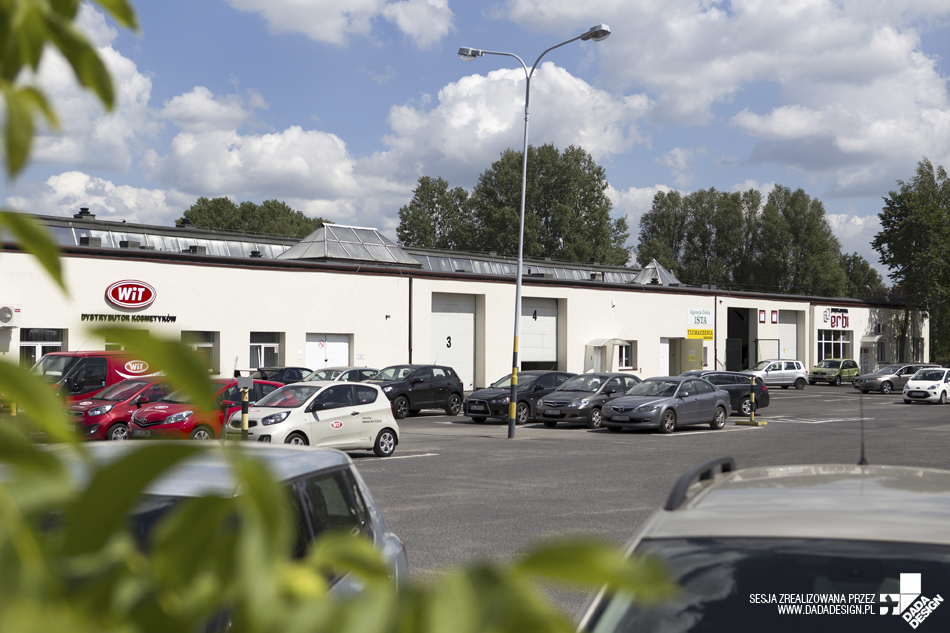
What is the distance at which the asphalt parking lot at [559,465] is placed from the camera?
9.99 meters

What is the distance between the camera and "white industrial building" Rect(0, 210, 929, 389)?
1251 inches

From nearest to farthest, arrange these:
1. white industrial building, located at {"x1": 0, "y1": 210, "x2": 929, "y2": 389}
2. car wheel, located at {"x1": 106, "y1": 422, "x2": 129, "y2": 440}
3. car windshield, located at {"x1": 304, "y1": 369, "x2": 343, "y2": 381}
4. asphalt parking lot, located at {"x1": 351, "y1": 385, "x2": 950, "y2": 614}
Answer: asphalt parking lot, located at {"x1": 351, "y1": 385, "x2": 950, "y2": 614} < car wheel, located at {"x1": 106, "y1": 422, "x2": 129, "y2": 440} < car windshield, located at {"x1": 304, "y1": 369, "x2": 343, "y2": 381} < white industrial building, located at {"x1": 0, "y1": 210, "x2": 929, "y2": 389}

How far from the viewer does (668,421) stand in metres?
23.8

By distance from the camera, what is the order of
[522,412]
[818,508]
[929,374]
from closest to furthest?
[818,508] < [522,412] < [929,374]

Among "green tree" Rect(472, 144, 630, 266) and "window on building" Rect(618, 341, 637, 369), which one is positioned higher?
"green tree" Rect(472, 144, 630, 266)

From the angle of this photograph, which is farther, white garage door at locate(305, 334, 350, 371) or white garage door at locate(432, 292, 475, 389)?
white garage door at locate(432, 292, 475, 389)

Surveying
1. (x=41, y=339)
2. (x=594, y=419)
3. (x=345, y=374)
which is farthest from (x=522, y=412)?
(x=41, y=339)

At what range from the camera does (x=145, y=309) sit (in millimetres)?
31125

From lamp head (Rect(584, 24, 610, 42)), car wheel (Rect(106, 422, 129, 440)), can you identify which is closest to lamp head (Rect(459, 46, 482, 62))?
lamp head (Rect(584, 24, 610, 42))

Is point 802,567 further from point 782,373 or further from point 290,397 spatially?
point 782,373

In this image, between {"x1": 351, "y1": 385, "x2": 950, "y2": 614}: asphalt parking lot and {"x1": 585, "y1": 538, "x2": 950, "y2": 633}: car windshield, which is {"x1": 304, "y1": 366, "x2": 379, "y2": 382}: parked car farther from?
{"x1": 585, "y1": 538, "x2": 950, "y2": 633}: car windshield

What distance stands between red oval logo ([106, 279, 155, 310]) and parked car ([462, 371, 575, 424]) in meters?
12.3

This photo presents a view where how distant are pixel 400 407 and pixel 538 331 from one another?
57.6ft

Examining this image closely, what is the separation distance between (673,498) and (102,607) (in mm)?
3150
